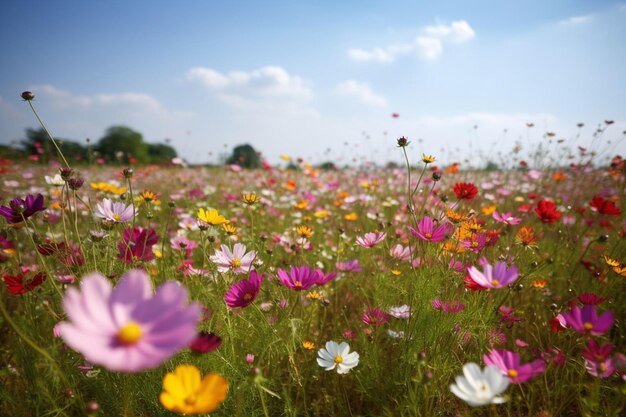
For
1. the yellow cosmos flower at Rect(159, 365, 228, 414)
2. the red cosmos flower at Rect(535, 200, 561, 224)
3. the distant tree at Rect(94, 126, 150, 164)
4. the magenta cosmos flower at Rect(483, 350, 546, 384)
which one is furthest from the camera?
the distant tree at Rect(94, 126, 150, 164)

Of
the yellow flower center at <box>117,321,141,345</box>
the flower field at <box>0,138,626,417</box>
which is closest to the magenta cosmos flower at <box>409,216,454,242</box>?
the flower field at <box>0,138,626,417</box>

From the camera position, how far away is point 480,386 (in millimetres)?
622

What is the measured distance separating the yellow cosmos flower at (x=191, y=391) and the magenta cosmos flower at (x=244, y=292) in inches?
11.3

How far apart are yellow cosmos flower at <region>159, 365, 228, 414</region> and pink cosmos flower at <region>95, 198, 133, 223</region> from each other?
67cm

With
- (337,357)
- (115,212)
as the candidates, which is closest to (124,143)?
(115,212)

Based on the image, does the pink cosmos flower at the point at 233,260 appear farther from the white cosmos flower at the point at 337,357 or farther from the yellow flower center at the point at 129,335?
the yellow flower center at the point at 129,335

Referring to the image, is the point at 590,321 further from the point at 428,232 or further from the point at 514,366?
the point at 428,232

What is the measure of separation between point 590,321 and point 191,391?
884 mm

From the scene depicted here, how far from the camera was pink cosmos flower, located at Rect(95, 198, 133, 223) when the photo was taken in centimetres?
105

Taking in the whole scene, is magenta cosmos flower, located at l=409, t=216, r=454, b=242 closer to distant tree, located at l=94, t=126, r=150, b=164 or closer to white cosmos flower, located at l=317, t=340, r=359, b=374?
white cosmos flower, located at l=317, t=340, r=359, b=374

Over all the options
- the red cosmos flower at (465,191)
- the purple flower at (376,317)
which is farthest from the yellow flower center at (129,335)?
the red cosmos flower at (465,191)

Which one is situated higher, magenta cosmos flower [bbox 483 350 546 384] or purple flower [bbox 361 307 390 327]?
magenta cosmos flower [bbox 483 350 546 384]

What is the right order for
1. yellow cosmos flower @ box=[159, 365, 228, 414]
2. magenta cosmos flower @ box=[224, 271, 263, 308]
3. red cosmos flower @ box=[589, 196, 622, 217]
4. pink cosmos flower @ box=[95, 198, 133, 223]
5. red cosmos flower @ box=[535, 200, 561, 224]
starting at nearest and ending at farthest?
1. yellow cosmos flower @ box=[159, 365, 228, 414]
2. magenta cosmos flower @ box=[224, 271, 263, 308]
3. pink cosmos flower @ box=[95, 198, 133, 223]
4. red cosmos flower @ box=[535, 200, 561, 224]
5. red cosmos flower @ box=[589, 196, 622, 217]

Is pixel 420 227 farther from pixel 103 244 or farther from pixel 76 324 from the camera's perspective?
pixel 103 244
